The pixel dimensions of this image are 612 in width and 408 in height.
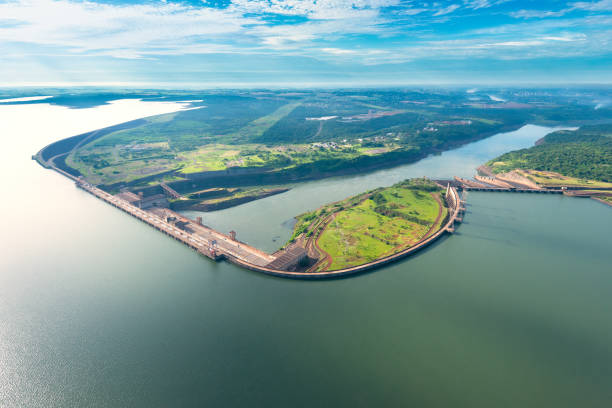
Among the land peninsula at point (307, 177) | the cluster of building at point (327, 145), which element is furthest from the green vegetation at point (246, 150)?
the land peninsula at point (307, 177)

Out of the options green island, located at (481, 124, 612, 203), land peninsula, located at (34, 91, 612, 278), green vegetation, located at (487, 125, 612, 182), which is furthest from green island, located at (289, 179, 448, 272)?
green vegetation, located at (487, 125, 612, 182)

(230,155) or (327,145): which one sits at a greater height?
(327,145)

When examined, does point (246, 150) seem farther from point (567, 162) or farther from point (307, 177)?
point (567, 162)

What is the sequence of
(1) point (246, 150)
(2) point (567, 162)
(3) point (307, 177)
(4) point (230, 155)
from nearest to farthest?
(2) point (567, 162)
(3) point (307, 177)
(4) point (230, 155)
(1) point (246, 150)

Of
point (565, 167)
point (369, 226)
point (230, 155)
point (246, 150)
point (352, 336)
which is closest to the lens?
point (352, 336)

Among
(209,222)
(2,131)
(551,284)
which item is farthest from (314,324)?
(2,131)

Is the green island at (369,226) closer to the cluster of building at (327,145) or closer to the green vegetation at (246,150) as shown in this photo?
the green vegetation at (246,150)

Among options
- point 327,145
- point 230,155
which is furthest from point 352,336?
point 327,145

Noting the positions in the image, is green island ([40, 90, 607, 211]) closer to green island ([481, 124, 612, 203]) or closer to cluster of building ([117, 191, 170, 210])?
cluster of building ([117, 191, 170, 210])
